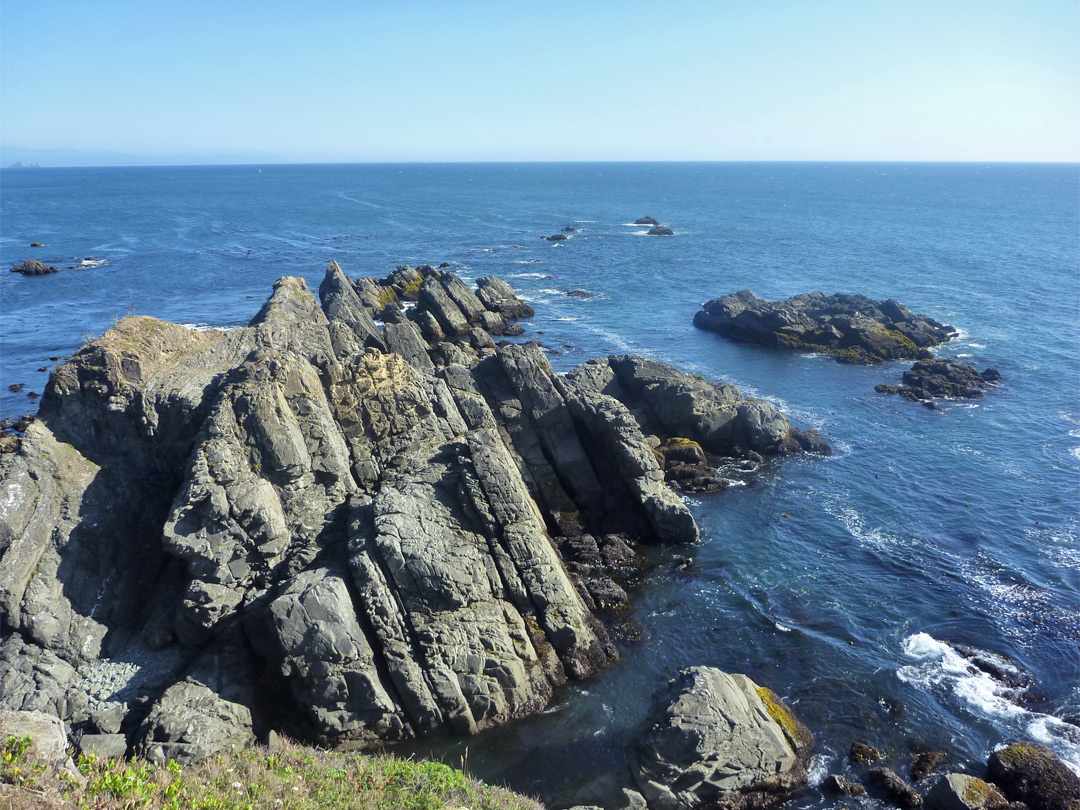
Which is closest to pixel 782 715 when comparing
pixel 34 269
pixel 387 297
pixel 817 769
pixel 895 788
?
pixel 817 769

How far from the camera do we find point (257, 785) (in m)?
14.8

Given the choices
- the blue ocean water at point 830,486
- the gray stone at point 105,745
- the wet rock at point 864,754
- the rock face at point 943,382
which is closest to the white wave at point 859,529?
the blue ocean water at point 830,486

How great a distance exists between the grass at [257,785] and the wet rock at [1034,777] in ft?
49.0

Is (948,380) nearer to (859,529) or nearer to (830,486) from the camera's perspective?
(830,486)

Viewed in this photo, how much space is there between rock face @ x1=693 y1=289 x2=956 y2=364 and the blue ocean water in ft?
8.20

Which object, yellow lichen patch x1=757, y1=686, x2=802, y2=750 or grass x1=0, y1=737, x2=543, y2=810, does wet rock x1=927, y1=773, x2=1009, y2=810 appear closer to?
yellow lichen patch x1=757, y1=686, x2=802, y2=750

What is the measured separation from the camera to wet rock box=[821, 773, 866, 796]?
2111 centimetres

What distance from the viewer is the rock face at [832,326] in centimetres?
6712

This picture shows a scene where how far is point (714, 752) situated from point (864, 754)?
596 centimetres

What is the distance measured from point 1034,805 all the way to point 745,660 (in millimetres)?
9589

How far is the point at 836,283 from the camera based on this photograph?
96250 millimetres

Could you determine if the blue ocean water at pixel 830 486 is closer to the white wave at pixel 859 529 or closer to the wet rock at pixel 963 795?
the white wave at pixel 859 529

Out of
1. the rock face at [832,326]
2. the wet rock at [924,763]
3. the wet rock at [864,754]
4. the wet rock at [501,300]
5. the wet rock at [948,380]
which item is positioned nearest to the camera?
the wet rock at [924,763]

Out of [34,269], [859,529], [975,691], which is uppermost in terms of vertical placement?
[34,269]
